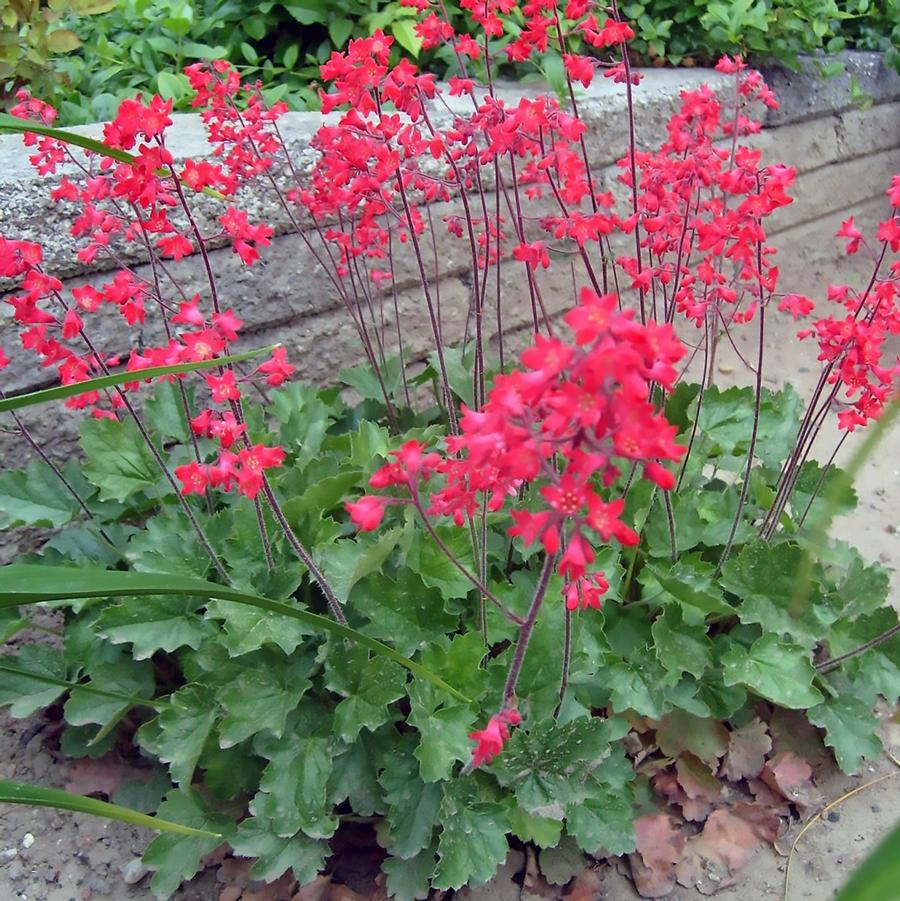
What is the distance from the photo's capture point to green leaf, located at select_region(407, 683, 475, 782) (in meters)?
1.55

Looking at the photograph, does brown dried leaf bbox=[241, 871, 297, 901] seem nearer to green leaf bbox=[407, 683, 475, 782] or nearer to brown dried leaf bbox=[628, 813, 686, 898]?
green leaf bbox=[407, 683, 475, 782]

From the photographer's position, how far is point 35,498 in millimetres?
2084

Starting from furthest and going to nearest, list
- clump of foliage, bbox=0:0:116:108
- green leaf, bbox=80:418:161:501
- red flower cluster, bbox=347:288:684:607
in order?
clump of foliage, bbox=0:0:116:108, green leaf, bbox=80:418:161:501, red flower cluster, bbox=347:288:684:607

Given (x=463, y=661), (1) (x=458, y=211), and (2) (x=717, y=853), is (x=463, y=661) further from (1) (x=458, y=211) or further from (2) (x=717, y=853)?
(1) (x=458, y=211)

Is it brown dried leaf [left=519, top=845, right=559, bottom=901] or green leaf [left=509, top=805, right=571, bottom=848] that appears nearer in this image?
green leaf [left=509, top=805, right=571, bottom=848]

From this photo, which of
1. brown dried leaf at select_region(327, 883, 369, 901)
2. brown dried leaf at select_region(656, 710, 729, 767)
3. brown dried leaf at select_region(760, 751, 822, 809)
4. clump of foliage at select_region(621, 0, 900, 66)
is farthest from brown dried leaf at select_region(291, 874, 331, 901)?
clump of foliage at select_region(621, 0, 900, 66)

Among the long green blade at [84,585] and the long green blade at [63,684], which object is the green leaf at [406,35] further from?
the long green blade at [84,585]

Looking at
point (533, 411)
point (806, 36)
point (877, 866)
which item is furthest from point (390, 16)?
point (877, 866)

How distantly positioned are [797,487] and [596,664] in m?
0.82

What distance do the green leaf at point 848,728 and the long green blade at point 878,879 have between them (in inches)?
63.0

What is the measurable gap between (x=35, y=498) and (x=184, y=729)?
0.76m

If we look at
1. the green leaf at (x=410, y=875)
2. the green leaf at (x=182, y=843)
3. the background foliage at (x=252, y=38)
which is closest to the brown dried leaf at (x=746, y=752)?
the green leaf at (x=410, y=875)

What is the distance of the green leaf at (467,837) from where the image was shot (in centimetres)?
155

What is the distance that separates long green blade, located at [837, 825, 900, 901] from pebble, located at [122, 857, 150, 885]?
1.69 meters
